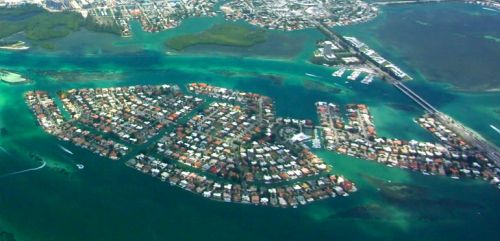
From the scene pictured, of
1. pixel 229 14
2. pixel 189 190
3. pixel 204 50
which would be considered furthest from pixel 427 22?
pixel 189 190

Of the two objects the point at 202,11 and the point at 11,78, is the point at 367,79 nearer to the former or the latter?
the point at 202,11

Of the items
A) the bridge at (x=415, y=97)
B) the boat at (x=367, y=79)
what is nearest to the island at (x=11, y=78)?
the boat at (x=367, y=79)

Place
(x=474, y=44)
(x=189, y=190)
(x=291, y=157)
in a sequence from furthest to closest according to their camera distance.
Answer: (x=474, y=44), (x=291, y=157), (x=189, y=190)

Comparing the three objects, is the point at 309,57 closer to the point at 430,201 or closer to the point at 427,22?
the point at 427,22

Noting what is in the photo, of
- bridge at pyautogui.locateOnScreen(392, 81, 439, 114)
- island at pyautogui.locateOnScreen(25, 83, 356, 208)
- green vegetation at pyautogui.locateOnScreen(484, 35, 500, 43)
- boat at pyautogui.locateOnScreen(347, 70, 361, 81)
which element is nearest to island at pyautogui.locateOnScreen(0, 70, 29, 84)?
island at pyautogui.locateOnScreen(25, 83, 356, 208)

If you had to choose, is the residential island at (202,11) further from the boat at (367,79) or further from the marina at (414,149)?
the marina at (414,149)

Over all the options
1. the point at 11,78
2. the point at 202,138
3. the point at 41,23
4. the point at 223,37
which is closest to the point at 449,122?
the point at 202,138

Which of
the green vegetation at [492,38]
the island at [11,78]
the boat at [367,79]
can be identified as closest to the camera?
the island at [11,78]
